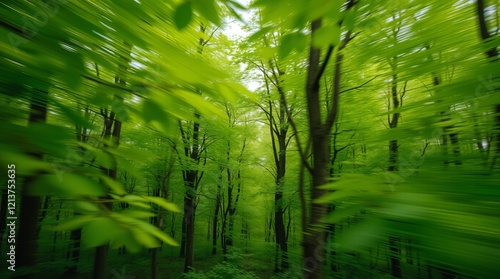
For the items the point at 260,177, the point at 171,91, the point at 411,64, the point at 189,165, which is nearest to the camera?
the point at 171,91

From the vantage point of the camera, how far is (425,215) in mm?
530

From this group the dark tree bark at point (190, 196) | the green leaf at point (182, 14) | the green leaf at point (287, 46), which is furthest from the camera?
the dark tree bark at point (190, 196)

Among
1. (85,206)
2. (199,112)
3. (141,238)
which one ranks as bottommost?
(141,238)

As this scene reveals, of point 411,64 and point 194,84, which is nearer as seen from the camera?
point 194,84

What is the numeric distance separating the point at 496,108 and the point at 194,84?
4.64ft

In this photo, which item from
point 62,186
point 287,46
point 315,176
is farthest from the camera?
point 315,176

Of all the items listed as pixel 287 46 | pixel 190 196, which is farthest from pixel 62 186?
pixel 190 196

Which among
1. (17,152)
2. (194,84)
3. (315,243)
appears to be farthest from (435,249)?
(315,243)

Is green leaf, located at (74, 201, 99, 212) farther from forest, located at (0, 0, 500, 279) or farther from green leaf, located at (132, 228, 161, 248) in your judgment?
green leaf, located at (132, 228, 161, 248)

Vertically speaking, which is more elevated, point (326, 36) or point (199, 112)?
point (326, 36)

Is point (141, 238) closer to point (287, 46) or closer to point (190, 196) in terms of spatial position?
point (287, 46)

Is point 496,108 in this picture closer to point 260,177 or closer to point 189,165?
point 189,165

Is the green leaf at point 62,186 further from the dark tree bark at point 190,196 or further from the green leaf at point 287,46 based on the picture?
the dark tree bark at point 190,196

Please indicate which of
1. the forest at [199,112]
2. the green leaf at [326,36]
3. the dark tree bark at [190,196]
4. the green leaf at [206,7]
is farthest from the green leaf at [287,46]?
the dark tree bark at [190,196]
